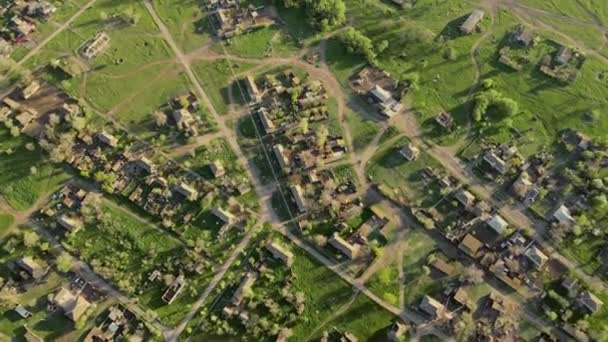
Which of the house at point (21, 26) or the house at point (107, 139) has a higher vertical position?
the house at point (21, 26)

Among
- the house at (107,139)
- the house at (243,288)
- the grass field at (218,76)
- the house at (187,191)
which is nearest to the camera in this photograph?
the house at (243,288)

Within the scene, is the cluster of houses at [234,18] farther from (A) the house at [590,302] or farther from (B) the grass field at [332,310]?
(A) the house at [590,302]

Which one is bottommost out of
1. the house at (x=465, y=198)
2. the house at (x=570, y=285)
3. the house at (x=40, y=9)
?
the house at (x=570, y=285)

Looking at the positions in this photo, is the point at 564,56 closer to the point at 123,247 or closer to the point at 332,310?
the point at 332,310

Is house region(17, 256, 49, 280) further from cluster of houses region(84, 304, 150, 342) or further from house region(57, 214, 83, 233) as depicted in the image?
cluster of houses region(84, 304, 150, 342)

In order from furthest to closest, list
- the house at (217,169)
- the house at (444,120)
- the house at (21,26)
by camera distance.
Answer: the house at (21,26) → the house at (444,120) → the house at (217,169)

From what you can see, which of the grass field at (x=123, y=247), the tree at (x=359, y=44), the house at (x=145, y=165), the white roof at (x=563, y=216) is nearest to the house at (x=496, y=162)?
the white roof at (x=563, y=216)

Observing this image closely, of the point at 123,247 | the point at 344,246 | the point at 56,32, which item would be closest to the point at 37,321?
the point at 123,247
